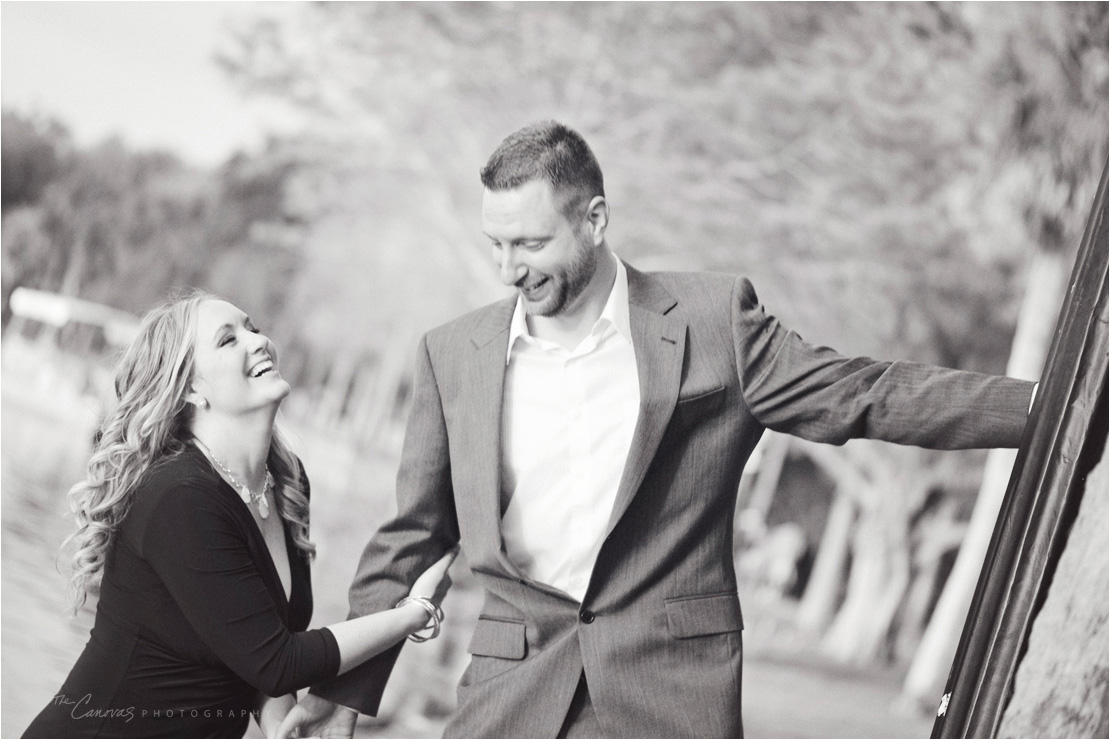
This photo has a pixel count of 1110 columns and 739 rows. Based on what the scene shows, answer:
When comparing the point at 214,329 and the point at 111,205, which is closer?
the point at 214,329

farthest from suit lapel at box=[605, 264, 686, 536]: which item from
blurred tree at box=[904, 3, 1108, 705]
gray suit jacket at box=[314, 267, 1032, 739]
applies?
blurred tree at box=[904, 3, 1108, 705]

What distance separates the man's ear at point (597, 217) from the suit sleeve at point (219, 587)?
85cm

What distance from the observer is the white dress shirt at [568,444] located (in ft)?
6.39

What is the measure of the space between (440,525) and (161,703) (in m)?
0.61

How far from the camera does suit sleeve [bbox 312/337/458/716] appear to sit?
2.12 m

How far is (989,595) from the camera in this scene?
4.42ft

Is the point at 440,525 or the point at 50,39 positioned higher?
the point at 50,39

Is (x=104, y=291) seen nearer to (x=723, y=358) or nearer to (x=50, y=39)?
(x=50, y=39)

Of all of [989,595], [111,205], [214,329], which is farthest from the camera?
[111,205]

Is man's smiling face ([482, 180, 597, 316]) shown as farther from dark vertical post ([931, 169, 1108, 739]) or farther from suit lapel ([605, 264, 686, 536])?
dark vertical post ([931, 169, 1108, 739])

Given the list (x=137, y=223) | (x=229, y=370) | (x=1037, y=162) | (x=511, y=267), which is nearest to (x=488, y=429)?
(x=511, y=267)

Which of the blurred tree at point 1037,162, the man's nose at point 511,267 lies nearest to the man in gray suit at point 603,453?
the man's nose at point 511,267

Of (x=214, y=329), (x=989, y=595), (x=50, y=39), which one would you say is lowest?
(x=989, y=595)

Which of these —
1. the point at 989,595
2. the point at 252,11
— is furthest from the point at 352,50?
the point at 989,595
